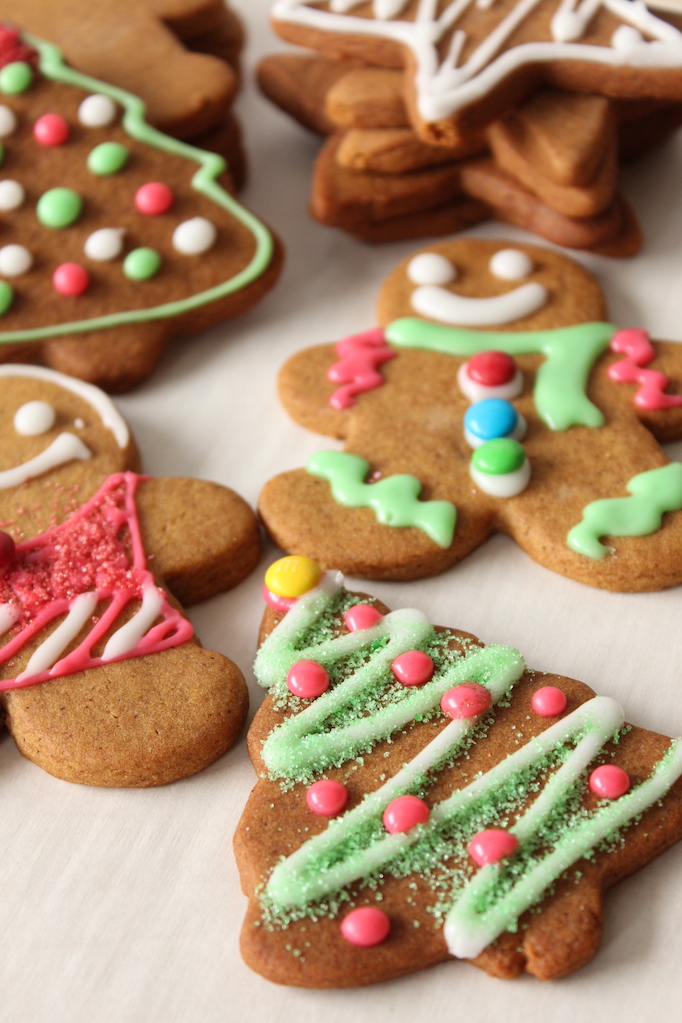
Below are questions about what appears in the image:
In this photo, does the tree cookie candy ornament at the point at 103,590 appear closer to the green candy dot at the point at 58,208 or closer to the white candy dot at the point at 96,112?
the green candy dot at the point at 58,208

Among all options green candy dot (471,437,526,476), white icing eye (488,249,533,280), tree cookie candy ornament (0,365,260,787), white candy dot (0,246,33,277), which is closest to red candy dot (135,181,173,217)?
white candy dot (0,246,33,277)

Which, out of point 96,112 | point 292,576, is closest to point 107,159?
point 96,112

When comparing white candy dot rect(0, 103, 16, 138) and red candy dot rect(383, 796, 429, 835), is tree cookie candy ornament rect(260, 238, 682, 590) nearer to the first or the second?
red candy dot rect(383, 796, 429, 835)

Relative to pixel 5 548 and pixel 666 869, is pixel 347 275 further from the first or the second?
pixel 666 869

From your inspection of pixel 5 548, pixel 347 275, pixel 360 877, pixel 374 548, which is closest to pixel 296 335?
pixel 347 275

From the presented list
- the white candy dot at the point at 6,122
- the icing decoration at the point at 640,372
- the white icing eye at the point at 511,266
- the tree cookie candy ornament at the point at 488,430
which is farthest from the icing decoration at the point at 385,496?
the white candy dot at the point at 6,122
